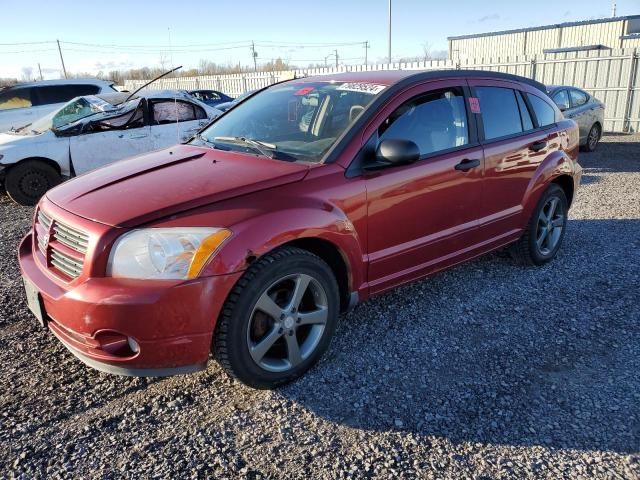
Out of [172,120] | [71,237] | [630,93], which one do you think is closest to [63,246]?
[71,237]

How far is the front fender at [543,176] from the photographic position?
443 centimetres

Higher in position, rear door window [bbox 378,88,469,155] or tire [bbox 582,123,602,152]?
rear door window [bbox 378,88,469,155]

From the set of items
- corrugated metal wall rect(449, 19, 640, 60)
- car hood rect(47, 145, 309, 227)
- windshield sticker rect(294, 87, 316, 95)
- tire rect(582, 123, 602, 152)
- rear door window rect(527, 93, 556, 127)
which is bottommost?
tire rect(582, 123, 602, 152)

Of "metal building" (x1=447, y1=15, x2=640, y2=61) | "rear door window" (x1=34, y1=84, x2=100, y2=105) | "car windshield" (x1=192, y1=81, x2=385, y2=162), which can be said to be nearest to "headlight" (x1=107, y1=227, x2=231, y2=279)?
"car windshield" (x1=192, y1=81, x2=385, y2=162)

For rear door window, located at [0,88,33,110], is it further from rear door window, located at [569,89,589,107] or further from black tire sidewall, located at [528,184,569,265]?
rear door window, located at [569,89,589,107]

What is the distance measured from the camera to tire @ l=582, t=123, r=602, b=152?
11.5 meters

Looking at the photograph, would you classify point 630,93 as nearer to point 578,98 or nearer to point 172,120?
point 578,98

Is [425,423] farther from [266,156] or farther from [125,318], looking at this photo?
[266,156]

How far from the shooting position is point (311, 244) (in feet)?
9.96

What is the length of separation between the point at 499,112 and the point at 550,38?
30.8m

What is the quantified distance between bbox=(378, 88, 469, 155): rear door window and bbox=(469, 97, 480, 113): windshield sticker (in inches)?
3.5

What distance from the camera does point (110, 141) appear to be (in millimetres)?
7535

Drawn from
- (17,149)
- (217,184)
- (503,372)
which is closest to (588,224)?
(503,372)

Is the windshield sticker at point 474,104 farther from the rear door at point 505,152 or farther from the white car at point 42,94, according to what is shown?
the white car at point 42,94
